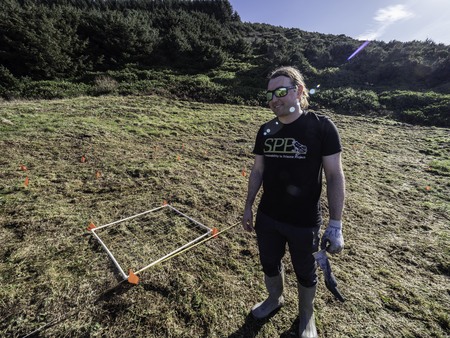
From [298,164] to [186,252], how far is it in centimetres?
234

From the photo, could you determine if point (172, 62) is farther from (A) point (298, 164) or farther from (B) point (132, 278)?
(A) point (298, 164)

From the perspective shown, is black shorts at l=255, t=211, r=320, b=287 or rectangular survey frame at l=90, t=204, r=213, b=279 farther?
rectangular survey frame at l=90, t=204, r=213, b=279

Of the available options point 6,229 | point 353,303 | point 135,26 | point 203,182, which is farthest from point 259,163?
point 135,26

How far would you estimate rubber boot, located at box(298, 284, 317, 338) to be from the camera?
2289 mm

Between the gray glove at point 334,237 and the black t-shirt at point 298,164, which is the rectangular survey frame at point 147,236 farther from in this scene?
the gray glove at point 334,237

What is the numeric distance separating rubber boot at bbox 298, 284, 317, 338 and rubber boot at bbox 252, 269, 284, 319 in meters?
0.24

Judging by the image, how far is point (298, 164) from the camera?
1.90 meters

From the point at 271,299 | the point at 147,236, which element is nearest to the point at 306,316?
the point at 271,299

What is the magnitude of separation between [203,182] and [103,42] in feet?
68.3

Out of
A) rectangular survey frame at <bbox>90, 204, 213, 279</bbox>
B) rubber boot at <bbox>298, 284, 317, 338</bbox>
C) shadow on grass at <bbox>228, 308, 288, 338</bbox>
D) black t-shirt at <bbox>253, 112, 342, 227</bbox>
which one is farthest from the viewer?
rectangular survey frame at <bbox>90, 204, 213, 279</bbox>

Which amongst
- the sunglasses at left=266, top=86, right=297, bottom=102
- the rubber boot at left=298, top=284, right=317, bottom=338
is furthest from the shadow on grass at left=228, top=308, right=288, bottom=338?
the sunglasses at left=266, top=86, right=297, bottom=102

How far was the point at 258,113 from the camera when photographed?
13609 mm

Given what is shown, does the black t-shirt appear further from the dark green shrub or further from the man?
the dark green shrub

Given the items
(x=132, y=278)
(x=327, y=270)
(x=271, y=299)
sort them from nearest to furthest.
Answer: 1. (x=327, y=270)
2. (x=271, y=299)
3. (x=132, y=278)
